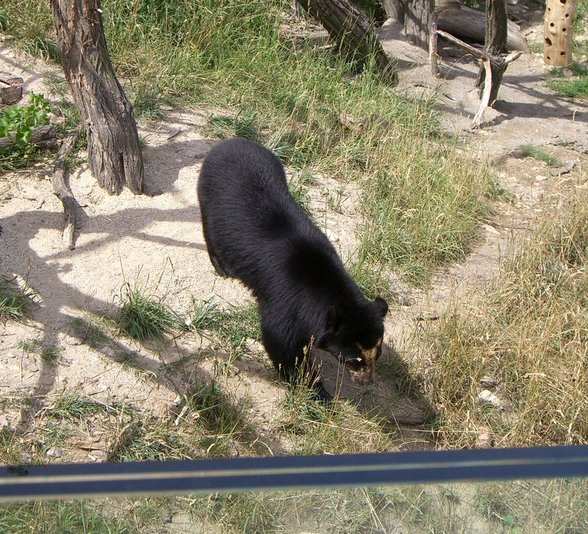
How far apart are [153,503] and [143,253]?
13.1ft

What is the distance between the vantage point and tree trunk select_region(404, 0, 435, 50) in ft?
34.3

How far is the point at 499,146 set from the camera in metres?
8.93

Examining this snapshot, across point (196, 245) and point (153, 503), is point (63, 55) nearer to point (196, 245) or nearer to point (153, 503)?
point (196, 245)

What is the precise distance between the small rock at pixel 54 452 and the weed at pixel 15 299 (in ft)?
3.47

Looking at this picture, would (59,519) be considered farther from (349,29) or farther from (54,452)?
(349,29)

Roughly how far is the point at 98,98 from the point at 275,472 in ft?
16.7

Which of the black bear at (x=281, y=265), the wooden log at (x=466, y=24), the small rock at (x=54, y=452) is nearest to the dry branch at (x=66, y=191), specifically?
the black bear at (x=281, y=265)

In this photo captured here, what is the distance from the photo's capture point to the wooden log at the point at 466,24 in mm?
11617

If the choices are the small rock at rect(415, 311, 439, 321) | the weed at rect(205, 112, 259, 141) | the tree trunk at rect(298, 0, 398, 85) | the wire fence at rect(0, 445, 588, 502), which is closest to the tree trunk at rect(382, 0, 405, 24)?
the tree trunk at rect(298, 0, 398, 85)

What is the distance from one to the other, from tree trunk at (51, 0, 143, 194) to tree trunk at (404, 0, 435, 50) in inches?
210

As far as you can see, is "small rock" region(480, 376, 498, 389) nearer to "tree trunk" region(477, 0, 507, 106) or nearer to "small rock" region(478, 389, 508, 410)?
"small rock" region(478, 389, 508, 410)

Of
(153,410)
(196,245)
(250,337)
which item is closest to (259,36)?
(196,245)

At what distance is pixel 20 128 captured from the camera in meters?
6.39

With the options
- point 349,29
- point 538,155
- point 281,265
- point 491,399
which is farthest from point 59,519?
point 349,29
